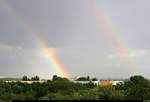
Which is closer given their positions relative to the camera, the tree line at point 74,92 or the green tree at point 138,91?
the green tree at point 138,91

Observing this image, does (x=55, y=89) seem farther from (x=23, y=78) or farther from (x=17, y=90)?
(x=23, y=78)

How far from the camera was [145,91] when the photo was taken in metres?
46.1

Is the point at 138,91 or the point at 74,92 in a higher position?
the point at 74,92

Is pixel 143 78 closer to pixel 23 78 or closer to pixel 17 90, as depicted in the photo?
pixel 17 90

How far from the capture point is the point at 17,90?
190 ft

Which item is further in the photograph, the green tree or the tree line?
the tree line

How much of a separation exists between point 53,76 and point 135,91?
50.9 meters

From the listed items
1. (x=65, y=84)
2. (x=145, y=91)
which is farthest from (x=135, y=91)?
(x=65, y=84)

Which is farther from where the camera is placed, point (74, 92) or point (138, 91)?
point (74, 92)

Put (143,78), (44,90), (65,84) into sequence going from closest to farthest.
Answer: (44,90) → (65,84) → (143,78)

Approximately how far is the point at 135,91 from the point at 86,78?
2353 inches

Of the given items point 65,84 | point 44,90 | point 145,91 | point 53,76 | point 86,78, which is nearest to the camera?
point 145,91

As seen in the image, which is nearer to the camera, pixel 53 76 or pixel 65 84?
pixel 65 84

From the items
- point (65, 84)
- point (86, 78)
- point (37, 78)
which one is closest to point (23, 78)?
point (37, 78)
